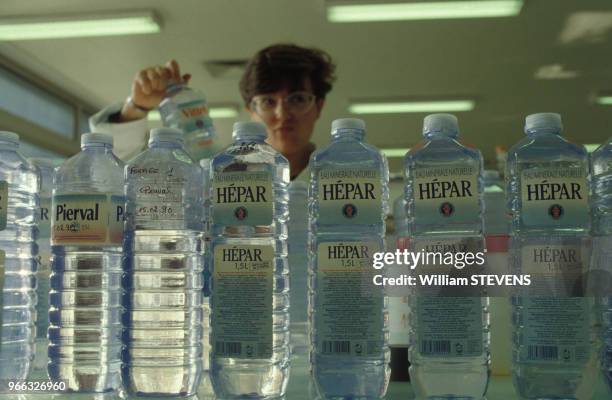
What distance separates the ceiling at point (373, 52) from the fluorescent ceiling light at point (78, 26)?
9 cm

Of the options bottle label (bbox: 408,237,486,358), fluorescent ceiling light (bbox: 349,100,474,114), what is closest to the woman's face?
bottle label (bbox: 408,237,486,358)

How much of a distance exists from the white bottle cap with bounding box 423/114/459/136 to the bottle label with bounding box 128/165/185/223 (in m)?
0.44

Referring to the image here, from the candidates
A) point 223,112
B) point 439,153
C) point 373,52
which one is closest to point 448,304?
point 439,153

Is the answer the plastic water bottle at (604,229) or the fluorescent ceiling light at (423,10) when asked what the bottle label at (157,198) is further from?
the fluorescent ceiling light at (423,10)

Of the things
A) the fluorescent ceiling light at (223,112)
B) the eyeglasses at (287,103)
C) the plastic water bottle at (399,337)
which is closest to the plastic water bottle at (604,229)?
the plastic water bottle at (399,337)

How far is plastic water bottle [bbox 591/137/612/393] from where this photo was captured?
91cm

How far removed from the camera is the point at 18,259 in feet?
3.96

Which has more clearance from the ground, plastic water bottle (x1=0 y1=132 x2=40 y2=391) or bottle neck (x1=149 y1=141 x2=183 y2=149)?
bottle neck (x1=149 y1=141 x2=183 y2=149)

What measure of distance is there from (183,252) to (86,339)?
23 centimetres

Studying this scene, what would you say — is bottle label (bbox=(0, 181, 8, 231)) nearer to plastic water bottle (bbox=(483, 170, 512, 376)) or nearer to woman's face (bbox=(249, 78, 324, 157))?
plastic water bottle (bbox=(483, 170, 512, 376))

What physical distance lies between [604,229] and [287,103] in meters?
1.42

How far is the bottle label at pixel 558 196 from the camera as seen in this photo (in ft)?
2.98

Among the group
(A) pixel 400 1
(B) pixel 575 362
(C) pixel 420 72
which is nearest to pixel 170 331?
(B) pixel 575 362

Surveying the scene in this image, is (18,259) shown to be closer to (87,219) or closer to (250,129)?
(87,219)
